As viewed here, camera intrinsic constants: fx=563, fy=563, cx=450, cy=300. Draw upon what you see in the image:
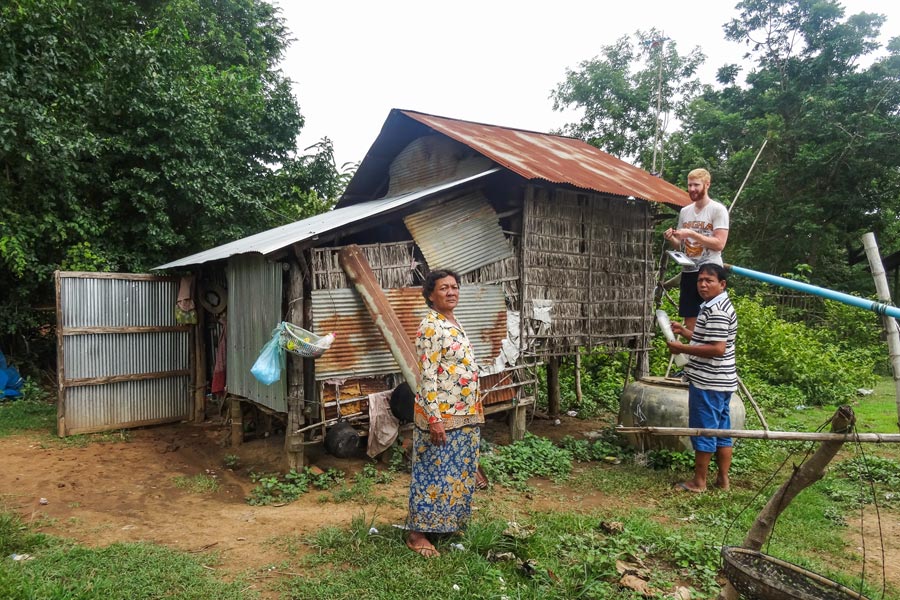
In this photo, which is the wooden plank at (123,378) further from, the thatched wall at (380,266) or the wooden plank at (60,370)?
the thatched wall at (380,266)

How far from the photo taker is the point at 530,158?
7.14 metres

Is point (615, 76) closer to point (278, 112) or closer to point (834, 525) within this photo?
point (278, 112)

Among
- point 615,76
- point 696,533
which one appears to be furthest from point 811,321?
point 696,533

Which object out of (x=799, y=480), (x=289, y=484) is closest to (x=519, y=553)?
(x=799, y=480)

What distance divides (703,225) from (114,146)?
909cm

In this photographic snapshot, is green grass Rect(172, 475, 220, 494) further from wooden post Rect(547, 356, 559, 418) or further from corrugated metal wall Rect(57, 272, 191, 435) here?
wooden post Rect(547, 356, 559, 418)

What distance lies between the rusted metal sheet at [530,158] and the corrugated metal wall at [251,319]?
278 centimetres

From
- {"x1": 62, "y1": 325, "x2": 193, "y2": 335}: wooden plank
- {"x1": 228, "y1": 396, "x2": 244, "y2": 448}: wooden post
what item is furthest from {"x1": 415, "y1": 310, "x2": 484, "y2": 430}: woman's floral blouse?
{"x1": 62, "y1": 325, "x2": 193, "y2": 335}: wooden plank

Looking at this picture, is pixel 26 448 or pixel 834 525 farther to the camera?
pixel 26 448

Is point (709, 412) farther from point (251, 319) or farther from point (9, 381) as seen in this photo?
point (9, 381)

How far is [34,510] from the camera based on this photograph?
4.71 metres

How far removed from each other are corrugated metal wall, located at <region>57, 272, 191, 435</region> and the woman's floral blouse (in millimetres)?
5770

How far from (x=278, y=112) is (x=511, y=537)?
433 inches

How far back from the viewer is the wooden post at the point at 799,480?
7.88 feet
